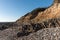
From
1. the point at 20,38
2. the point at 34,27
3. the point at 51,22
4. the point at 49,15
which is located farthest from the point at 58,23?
the point at 49,15

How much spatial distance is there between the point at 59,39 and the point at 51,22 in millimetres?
5434

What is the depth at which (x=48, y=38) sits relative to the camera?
24406 millimetres

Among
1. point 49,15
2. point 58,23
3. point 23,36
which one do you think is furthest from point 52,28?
point 49,15

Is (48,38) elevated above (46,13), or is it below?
below

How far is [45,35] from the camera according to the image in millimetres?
25375

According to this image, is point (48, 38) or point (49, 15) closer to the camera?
point (48, 38)

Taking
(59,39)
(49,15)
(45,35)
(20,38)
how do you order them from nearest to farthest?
(59,39) → (45,35) → (20,38) → (49,15)

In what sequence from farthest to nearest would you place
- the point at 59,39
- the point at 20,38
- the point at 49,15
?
the point at 49,15 → the point at 20,38 → the point at 59,39

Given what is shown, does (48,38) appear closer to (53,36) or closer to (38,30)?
(53,36)

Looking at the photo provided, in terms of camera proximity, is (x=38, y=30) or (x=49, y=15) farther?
(x=49, y=15)

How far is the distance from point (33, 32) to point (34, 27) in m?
1.31

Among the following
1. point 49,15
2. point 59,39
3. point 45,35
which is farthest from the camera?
point 49,15

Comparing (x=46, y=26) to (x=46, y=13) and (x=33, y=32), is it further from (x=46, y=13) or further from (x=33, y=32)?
(x=46, y=13)

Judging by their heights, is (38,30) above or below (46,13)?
below
